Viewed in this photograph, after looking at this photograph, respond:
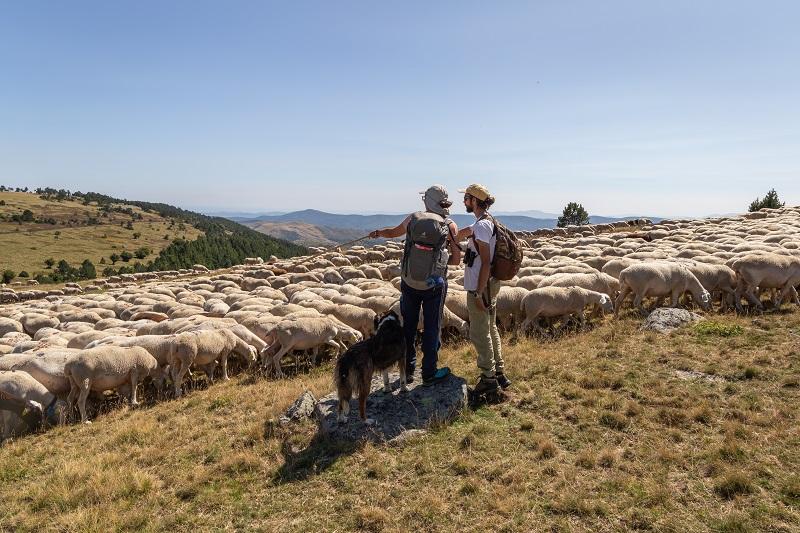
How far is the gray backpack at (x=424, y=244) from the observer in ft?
23.9

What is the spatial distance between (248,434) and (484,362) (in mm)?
4292

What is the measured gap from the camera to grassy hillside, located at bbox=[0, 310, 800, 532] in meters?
5.32

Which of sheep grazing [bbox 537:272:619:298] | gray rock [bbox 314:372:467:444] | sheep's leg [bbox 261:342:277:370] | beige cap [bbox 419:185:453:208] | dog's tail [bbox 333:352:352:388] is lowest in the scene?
sheep's leg [bbox 261:342:277:370]

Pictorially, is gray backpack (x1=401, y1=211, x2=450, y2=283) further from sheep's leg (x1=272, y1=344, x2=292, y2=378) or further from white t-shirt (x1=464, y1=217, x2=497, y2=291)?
sheep's leg (x1=272, y1=344, x2=292, y2=378)

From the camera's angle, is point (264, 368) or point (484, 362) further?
point (264, 368)

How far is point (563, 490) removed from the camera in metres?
5.62

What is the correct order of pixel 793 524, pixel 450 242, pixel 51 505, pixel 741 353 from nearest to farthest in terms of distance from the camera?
pixel 793 524, pixel 51 505, pixel 450 242, pixel 741 353

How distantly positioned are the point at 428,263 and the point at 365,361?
189cm

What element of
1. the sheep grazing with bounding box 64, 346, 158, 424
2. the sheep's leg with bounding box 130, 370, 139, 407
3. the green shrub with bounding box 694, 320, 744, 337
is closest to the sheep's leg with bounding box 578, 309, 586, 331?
the green shrub with bounding box 694, 320, 744, 337

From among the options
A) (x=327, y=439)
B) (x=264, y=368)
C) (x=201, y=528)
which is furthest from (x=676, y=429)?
(x=264, y=368)

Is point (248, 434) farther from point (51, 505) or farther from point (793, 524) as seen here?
point (793, 524)

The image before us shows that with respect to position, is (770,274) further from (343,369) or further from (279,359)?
(279,359)

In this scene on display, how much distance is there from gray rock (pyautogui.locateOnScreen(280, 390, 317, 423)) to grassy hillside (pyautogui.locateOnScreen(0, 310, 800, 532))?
0.33m

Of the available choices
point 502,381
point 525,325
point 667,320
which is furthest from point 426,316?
point 667,320
